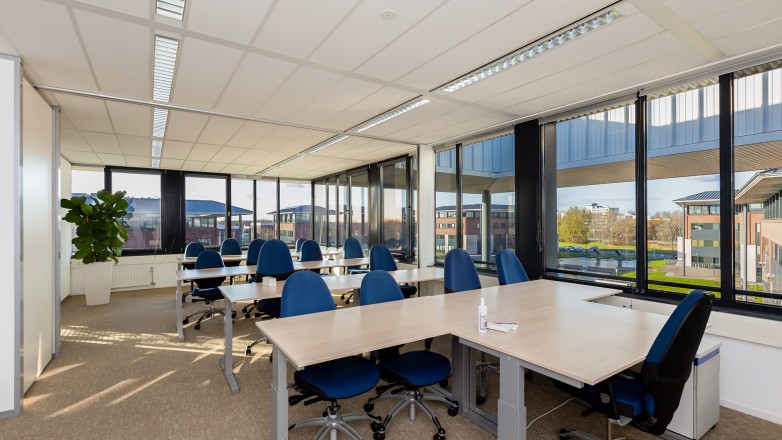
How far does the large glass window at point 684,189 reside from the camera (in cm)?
328

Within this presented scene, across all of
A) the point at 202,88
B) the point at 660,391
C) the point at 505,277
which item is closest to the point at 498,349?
the point at 660,391

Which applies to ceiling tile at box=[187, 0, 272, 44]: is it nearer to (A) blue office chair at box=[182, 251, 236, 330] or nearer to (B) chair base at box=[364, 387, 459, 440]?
(B) chair base at box=[364, 387, 459, 440]

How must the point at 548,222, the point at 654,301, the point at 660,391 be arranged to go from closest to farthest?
the point at 660,391
the point at 654,301
the point at 548,222

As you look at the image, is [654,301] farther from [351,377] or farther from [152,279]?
[152,279]

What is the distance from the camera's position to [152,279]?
8125mm

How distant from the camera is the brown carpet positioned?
2.52 meters

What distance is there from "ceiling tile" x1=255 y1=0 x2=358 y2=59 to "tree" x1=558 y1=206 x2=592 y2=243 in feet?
11.6

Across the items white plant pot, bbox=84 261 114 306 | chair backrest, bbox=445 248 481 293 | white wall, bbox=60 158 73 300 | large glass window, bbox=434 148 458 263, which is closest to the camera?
chair backrest, bbox=445 248 481 293

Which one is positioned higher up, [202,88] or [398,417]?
[202,88]

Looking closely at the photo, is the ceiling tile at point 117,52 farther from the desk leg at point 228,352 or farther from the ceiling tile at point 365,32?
the desk leg at point 228,352

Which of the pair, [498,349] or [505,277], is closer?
[498,349]

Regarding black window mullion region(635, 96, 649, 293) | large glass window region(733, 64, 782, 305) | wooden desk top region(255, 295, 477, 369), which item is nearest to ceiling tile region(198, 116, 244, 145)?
wooden desk top region(255, 295, 477, 369)

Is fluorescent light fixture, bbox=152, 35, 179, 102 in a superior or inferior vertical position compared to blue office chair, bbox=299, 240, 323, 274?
superior

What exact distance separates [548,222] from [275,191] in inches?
301
